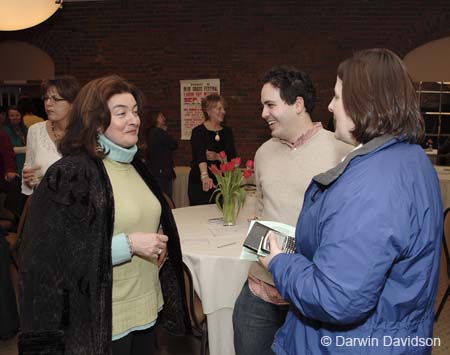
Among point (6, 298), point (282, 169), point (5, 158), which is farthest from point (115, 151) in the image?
point (5, 158)

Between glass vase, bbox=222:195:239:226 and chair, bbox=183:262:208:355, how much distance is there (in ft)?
1.89

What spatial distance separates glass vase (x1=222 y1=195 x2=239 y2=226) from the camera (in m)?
3.12

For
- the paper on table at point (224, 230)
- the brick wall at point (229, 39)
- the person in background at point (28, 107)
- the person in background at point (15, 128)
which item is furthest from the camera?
the person in background at point (28, 107)

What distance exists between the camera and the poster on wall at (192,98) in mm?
7496

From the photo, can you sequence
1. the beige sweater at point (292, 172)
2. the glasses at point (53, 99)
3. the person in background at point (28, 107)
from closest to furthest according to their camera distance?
the beige sweater at point (292, 172) < the glasses at point (53, 99) < the person in background at point (28, 107)

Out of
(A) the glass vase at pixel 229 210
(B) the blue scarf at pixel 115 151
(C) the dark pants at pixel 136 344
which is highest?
(B) the blue scarf at pixel 115 151

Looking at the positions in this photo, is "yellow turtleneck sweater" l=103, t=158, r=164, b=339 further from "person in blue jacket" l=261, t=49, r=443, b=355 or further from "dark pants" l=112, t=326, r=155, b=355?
"person in blue jacket" l=261, t=49, r=443, b=355

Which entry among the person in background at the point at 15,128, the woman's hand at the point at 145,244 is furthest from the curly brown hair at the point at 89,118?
the person in background at the point at 15,128

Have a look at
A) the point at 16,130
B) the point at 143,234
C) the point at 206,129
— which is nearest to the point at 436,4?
the point at 206,129

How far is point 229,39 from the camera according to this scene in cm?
734

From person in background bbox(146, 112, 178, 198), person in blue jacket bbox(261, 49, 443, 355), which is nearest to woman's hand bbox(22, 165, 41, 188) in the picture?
person in blue jacket bbox(261, 49, 443, 355)

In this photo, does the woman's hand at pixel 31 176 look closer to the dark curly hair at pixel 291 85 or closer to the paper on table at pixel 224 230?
the paper on table at pixel 224 230

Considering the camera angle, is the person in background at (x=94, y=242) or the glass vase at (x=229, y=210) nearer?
→ the person in background at (x=94, y=242)

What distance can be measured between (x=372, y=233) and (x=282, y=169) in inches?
37.5
